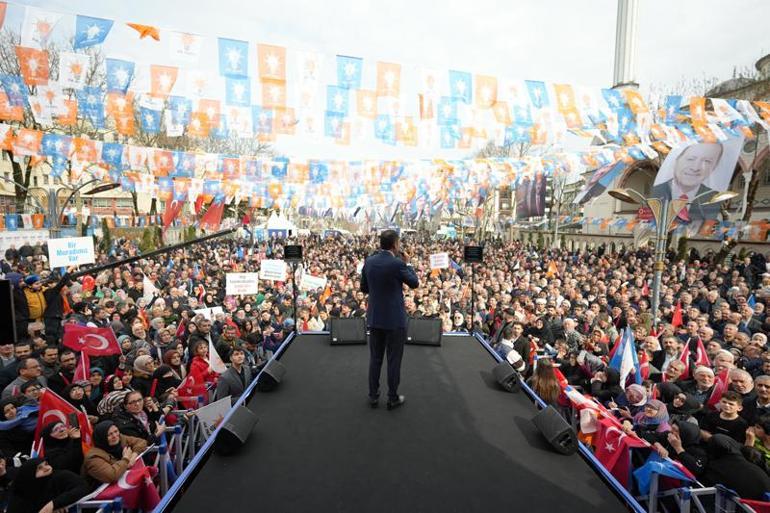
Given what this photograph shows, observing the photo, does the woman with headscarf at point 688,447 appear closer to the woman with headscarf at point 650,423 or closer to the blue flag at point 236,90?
the woman with headscarf at point 650,423

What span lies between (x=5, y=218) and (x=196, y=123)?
23101 millimetres

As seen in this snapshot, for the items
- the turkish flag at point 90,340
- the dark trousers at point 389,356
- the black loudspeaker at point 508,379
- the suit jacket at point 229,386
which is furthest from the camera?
the turkish flag at point 90,340

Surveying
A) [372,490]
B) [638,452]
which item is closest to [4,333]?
[372,490]

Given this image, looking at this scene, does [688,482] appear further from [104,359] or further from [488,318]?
[104,359]

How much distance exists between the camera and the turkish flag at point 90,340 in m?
5.21

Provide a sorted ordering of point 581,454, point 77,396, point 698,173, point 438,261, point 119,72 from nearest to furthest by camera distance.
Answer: point 581,454 < point 77,396 < point 119,72 < point 438,261 < point 698,173

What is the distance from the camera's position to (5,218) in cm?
2336

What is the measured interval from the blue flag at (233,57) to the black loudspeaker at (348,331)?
5862mm

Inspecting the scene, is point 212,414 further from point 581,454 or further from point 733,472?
point 733,472

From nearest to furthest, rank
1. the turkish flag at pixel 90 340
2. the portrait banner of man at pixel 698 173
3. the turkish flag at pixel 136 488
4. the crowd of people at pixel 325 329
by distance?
1. the turkish flag at pixel 136 488
2. the crowd of people at pixel 325 329
3. the turkish flag at pixel 90 340
4. the portrait banner of man at pixel 698 173

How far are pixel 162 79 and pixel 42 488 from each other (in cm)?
841

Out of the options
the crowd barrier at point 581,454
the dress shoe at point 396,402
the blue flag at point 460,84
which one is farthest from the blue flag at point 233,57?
the dress shoe at point 396,402

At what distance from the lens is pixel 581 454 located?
2779mm

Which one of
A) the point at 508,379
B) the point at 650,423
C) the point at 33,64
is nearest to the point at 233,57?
the point at 33,64
